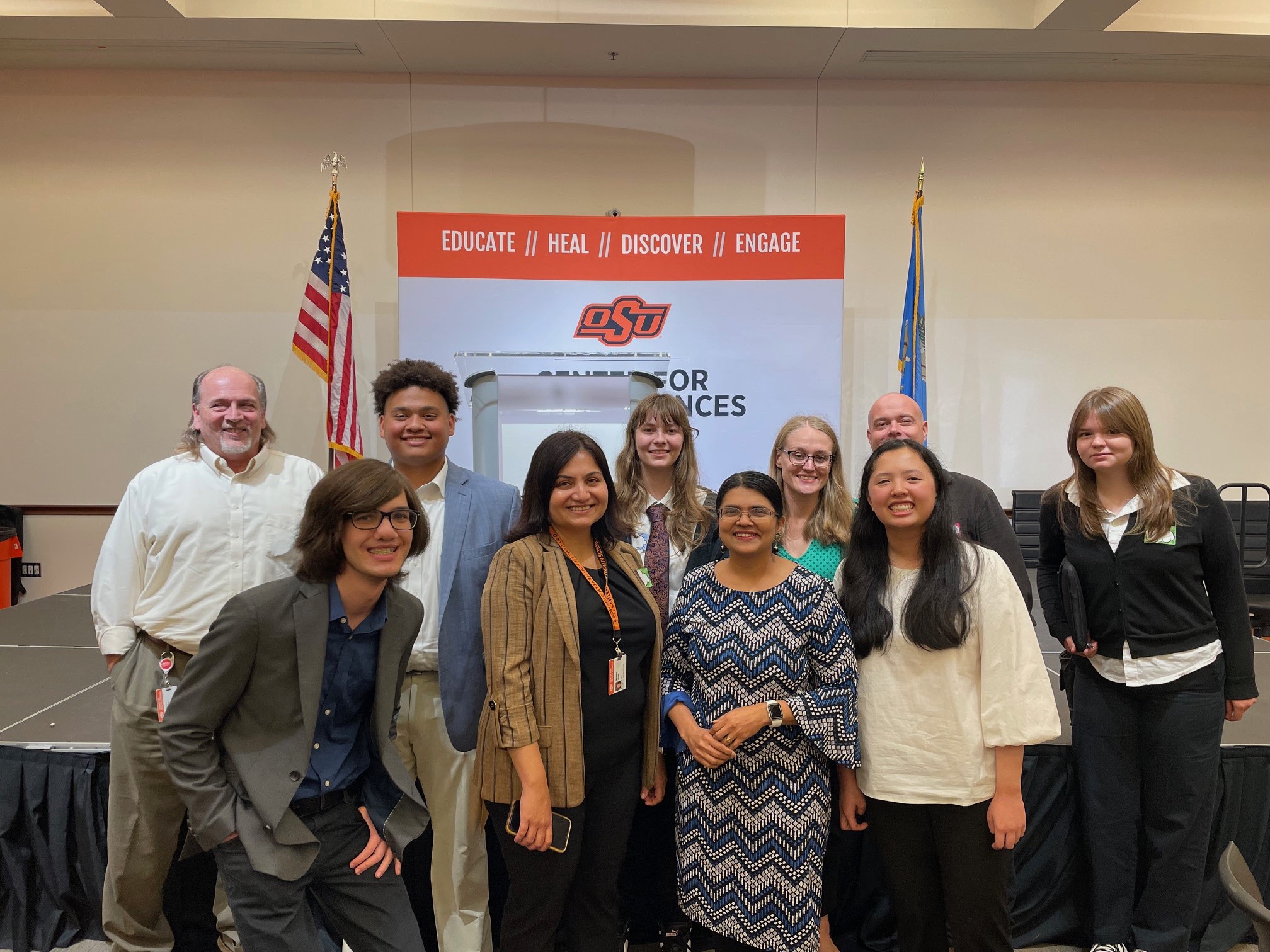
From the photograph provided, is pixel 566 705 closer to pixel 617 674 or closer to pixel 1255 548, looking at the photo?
pixel 617 674

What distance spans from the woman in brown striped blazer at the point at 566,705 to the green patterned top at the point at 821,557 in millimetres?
553

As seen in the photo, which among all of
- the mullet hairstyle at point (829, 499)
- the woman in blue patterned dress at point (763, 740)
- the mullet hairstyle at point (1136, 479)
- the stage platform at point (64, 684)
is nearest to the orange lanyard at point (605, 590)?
the woman in blue patterned dress at point (763, 740)

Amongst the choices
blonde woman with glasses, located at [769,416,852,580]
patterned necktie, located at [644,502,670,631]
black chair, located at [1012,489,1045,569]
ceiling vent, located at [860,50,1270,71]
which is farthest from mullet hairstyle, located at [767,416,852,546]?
ceiling vent, located at [860,50,1270,71]

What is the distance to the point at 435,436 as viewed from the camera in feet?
7.16

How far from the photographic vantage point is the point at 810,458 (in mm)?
2332

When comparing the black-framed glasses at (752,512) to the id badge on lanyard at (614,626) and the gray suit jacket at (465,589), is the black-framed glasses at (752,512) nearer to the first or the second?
the id badge on lanyard at (614,626)

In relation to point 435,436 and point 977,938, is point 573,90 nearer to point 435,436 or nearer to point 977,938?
point 435,436

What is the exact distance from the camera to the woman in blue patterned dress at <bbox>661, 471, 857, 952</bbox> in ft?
5.77

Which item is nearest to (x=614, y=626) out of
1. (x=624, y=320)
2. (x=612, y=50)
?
(x=624, y=320)

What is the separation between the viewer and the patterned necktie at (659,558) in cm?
224

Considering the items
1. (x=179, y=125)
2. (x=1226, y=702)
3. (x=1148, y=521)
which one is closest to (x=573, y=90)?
(x=179, y=125)

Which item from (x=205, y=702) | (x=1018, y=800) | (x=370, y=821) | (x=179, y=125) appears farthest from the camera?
(x=179, y=125)

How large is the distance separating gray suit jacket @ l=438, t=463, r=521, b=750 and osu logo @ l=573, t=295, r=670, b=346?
3.21 m

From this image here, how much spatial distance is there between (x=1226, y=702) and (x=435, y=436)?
238cm
